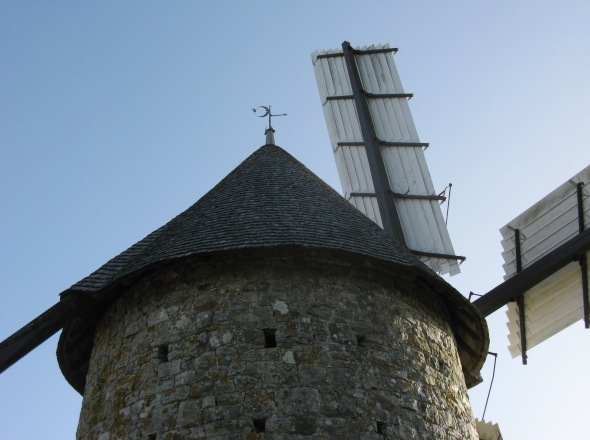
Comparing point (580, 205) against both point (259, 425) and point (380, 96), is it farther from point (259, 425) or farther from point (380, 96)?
point (259, 425)

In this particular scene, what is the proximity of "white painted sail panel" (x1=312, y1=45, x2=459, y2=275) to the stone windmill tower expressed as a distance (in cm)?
372

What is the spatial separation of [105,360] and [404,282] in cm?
318

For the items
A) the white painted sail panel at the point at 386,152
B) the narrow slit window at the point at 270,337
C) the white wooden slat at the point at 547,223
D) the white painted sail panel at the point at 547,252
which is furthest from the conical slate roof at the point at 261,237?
the white painted sail panel at the point at 386,152

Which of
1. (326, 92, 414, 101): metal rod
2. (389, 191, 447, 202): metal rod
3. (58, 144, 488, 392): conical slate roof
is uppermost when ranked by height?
(326, 92, 414, 101): metal rod

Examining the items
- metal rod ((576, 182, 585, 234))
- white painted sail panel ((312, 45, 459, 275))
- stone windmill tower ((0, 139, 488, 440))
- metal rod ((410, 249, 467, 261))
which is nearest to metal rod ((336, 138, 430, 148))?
white painted sail panel ((312, 45, 459, 275))

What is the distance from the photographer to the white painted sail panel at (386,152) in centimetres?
1163

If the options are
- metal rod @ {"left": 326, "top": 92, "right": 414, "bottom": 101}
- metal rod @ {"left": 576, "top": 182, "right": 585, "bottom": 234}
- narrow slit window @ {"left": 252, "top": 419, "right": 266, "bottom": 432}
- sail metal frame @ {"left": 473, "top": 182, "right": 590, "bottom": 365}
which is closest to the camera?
narrow slit window @ {"left": 252, "top": 419, "right": 266, "bottom": 432}

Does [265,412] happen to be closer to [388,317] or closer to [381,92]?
[388,317]

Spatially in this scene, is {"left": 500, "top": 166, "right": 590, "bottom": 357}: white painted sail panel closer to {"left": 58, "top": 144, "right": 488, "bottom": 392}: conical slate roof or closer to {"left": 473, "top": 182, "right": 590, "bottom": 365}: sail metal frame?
{"left": 473, "top": 182, "right": 590, "bottom": 365}: sail metal frame

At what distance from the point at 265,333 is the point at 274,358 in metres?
0.29

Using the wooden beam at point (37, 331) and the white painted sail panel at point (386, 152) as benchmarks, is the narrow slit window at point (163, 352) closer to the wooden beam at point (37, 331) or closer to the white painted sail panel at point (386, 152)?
the wooden beam at point (37, 331)

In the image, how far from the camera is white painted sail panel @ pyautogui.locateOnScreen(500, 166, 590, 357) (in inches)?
382

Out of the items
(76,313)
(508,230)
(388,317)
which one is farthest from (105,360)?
(508,230)

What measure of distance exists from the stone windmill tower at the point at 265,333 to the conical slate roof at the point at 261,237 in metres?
0.03
